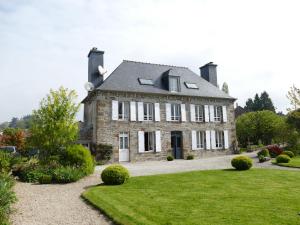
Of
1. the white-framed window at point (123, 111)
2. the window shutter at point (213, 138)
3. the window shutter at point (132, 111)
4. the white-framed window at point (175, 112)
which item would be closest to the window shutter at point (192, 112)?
the white-framed window at point (175, 112)

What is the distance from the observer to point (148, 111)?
22.3m

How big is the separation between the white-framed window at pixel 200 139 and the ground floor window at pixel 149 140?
169 inches

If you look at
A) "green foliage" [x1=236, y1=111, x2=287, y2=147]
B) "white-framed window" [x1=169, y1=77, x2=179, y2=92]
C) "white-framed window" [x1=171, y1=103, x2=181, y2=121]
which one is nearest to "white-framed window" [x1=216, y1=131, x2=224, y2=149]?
"white-framed window" [x1=171, y1=103, x2=181, y2=121]

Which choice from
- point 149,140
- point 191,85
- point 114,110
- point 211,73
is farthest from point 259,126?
point 114,110

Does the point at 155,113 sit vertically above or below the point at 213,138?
above

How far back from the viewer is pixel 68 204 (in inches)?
321

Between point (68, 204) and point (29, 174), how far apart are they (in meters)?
4.97

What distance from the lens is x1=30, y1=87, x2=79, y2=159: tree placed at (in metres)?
15.9

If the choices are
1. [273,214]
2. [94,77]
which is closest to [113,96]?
[94,77]

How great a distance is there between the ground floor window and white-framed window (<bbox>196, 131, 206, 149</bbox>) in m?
4.28

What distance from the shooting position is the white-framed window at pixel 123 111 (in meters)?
21.2

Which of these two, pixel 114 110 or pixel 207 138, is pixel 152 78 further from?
pixel 207 138

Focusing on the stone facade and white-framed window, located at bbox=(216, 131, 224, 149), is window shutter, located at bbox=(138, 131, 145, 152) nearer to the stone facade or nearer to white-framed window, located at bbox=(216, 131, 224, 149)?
the stone facade

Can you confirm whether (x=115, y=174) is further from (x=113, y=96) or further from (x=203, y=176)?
(x=113, y=96)
